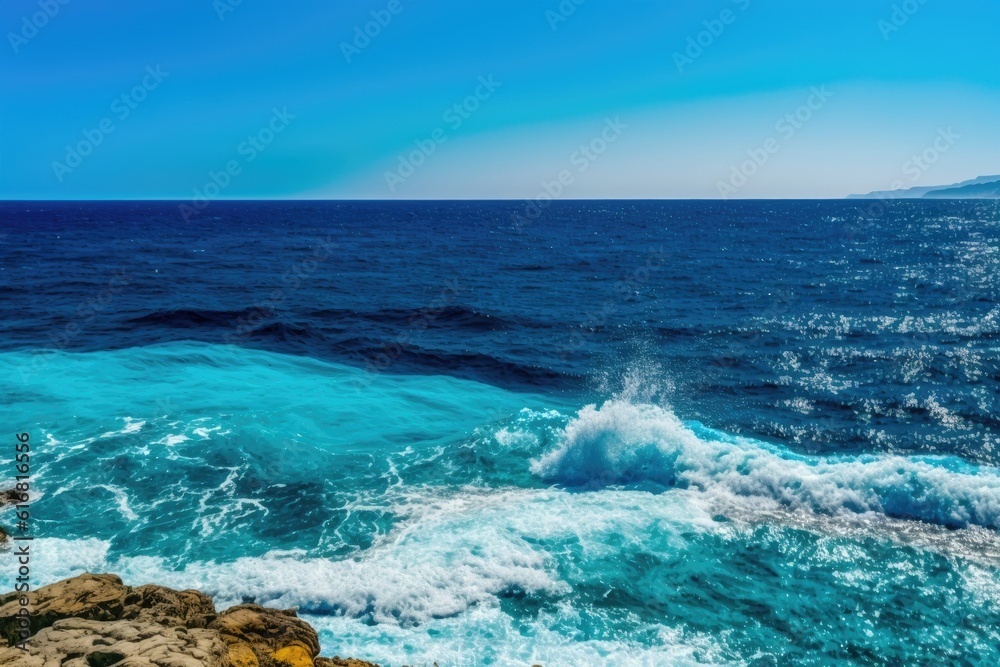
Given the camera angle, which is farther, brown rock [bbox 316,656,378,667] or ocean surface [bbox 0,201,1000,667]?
ocean surface [bbox 0,201,1000,667]

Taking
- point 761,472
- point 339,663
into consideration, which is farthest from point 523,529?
point 761,472

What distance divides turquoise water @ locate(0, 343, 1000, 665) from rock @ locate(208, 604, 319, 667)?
1.48 meters

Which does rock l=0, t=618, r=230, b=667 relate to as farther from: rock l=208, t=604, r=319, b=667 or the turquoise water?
the turquoise water

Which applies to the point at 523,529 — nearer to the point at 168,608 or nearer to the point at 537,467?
the point at 537,467

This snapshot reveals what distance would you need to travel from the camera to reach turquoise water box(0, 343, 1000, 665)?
1273cm

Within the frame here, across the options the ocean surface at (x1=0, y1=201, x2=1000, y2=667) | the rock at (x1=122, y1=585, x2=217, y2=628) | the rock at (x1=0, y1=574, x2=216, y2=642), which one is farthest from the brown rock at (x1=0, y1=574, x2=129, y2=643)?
the ocean surface at (x1=0, y1=201, x2=1000, y2=667)

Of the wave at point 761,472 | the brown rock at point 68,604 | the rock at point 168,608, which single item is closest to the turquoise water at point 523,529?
the wave at point 761,472

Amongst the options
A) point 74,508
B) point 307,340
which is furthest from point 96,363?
point 74,508

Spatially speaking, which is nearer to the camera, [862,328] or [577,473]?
[577,473]

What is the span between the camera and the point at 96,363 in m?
30.3

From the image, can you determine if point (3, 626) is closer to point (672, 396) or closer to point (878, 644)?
point (878, 644)

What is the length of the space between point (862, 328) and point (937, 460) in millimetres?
20126

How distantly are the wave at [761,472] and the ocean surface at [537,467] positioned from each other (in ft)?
0.32

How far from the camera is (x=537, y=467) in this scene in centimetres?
2028
